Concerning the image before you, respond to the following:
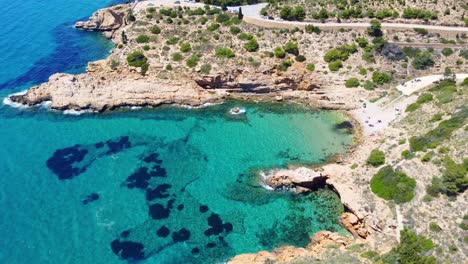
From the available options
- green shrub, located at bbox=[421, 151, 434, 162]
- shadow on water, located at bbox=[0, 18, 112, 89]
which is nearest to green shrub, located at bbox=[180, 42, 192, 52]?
shadow on water, located at bbox=[0, 18, 112, 89]

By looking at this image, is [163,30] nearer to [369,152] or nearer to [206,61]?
[206,61]

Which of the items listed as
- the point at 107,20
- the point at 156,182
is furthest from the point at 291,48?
the point at 107,20

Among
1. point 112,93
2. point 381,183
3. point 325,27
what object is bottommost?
point 381,183

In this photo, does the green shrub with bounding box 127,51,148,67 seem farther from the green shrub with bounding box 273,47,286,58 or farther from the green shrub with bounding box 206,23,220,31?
the green shrub with bounding box 273,47,286,58

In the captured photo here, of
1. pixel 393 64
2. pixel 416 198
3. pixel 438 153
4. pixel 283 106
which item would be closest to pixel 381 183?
pixel 416 198

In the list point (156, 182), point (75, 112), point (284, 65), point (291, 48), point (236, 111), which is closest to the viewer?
point (156, 182)

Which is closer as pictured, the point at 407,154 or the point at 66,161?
the point at 407,154

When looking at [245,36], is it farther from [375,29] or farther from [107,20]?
[107,20]
